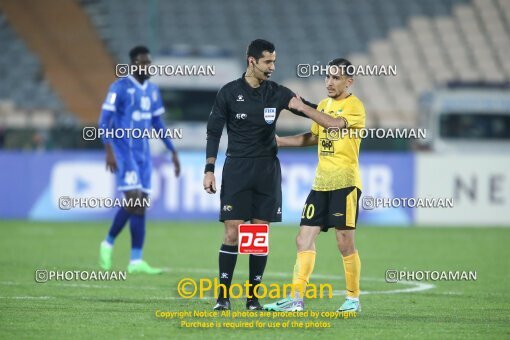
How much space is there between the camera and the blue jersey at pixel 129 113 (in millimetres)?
13695

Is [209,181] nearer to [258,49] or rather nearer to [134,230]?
[258,49]

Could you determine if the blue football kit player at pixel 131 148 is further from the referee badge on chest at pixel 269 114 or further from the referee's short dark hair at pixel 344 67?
the referee's short dark hair at pixel 344 67

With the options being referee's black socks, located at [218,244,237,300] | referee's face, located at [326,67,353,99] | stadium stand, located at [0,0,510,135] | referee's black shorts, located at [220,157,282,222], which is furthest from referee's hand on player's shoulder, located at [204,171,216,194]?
stadium stand, located at [0,0,510,135]

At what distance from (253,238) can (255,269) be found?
0.37 meters

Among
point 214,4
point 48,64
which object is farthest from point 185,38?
point 48,64

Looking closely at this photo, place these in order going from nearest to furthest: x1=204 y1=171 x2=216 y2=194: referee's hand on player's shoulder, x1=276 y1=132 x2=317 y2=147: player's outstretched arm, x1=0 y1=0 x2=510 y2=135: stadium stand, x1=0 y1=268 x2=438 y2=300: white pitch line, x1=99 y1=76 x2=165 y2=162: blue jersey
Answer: x1=204 y1=171 x2=216 y2=194: referee's hand on player's shoulder
x1=276 y1=132 x2=317 y2=147: player's outstretched arm
x1=0 y1=268 x2=438 y2=300: white pitch line
x1=99 y1=76 x2=165 y2=162: blue jersey
x1=0 y1=0 x2=510 y2=135: stadium stand

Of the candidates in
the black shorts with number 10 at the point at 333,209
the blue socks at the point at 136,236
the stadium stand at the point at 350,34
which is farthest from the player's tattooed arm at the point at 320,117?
the stadium stand at the point at 350,34

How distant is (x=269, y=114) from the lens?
9750 mm

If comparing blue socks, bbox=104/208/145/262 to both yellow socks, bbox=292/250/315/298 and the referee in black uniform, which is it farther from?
yellow socks, bbox=292/250/315/298

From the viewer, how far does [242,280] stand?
42.8 feet

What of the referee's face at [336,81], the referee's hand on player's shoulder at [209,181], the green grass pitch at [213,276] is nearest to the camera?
the green grass pitch at [213,276]

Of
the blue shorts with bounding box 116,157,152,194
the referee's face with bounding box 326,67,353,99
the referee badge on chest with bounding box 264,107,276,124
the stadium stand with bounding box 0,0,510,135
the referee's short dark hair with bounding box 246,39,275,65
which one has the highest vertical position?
A: the stadium stand with bounding box 0,0,510,135

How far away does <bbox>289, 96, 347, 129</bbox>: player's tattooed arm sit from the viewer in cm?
950

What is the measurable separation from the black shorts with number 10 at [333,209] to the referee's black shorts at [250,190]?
0.29 m
